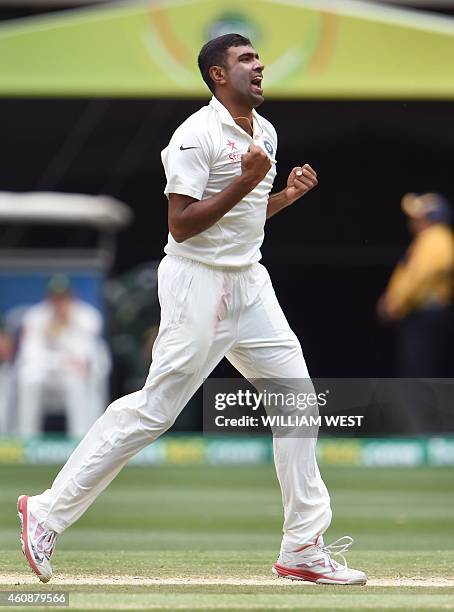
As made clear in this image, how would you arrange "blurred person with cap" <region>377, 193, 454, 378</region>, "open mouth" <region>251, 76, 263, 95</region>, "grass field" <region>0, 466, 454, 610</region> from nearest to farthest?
"grass field" <region>0, 466, 454, 610</region>, "open mouth" <region>251, 76, 263, 95</region>, "blurred person with cap" <region>377, 193, 454, 378</region>

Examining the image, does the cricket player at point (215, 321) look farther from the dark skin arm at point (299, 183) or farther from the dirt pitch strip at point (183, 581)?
the dark skin arm at point (299, 183)

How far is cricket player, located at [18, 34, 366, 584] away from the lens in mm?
6488

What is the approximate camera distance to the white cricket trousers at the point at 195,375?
654cm

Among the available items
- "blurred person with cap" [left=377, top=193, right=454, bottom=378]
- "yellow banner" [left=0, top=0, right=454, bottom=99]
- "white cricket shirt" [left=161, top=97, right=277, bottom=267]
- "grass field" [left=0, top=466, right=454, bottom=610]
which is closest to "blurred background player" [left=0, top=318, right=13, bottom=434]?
"grass field" [left=0, top=466, right=454, bottom=610]

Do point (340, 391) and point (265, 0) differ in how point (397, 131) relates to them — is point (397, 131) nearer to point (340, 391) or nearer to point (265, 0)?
point (265, 0)

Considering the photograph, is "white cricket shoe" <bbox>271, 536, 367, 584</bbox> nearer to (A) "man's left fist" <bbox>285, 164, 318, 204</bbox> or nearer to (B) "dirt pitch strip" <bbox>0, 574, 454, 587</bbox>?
(B) "dirt pitch strip" <bbox>0, 574, 454, 587</bbox>

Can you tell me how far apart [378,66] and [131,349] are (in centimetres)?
423

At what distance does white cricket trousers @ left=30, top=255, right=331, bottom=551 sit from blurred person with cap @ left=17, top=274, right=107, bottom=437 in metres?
8.65

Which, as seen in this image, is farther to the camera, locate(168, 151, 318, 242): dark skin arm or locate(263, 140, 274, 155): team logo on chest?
locate(263, 140, 274, 155): team logo on chest

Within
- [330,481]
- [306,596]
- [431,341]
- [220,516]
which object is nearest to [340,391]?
[306,596]

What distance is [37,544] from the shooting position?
653cm

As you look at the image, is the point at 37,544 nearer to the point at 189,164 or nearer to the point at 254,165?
the point at 189,164

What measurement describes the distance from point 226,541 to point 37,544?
7.81 ft

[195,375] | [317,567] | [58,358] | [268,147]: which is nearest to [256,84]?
[268,147]
